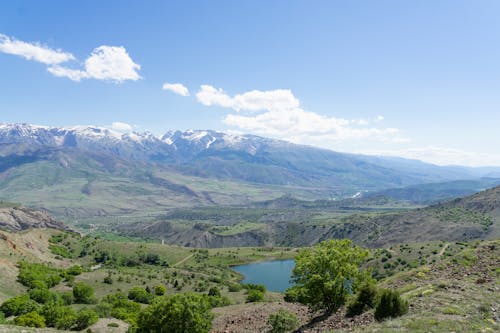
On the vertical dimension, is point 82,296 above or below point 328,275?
below

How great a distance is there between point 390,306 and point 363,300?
164 inches

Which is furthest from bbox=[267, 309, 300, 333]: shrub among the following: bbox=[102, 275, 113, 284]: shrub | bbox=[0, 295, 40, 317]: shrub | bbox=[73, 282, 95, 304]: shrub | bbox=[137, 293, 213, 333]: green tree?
bbox=[102, 275, 113, 284]: shrub

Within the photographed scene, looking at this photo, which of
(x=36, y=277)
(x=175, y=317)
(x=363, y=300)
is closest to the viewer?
(x=363, y=300)

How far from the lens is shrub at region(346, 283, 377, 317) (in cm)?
2778

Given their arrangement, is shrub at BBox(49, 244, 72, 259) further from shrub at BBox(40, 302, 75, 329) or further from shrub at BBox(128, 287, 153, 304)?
shrub at BBox(40, 302, 75, 329)

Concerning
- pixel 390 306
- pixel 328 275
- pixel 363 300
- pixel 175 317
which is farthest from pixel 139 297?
pixel 390 306

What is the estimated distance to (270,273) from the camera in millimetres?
138875

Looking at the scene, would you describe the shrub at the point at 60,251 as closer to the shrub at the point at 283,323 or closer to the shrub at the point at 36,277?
the shrub at the point at 36,277

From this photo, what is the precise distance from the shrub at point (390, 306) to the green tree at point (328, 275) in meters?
5.09

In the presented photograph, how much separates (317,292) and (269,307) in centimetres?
1365

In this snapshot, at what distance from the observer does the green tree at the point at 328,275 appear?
29.8 meters

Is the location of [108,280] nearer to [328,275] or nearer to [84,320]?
[84,320]

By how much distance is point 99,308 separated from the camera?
53.5 m

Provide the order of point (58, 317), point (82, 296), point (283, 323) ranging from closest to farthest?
point (283, 323)
point (58, 317)
point (82, 296)
